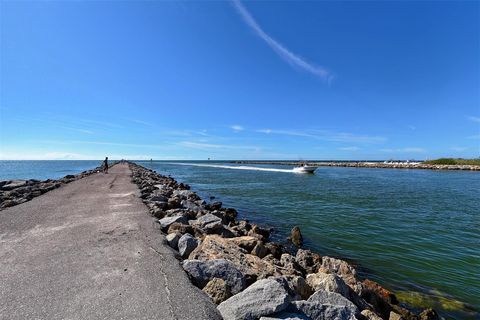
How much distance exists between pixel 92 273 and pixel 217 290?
91.3 inches

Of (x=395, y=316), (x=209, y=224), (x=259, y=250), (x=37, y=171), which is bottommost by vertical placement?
(x=395, y=316)

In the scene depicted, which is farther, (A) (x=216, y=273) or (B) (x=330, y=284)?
(B) (x=330, y=284)

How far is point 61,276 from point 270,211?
11.8m

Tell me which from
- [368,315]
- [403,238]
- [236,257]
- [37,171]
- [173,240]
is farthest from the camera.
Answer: [37,171]

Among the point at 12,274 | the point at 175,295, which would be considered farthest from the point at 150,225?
the point at 175,295

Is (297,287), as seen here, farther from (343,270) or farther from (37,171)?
(37,171)

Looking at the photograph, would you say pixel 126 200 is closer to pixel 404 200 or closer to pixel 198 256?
pixel 198 256

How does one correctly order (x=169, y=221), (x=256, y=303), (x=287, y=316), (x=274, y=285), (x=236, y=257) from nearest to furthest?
1. (x=287, y=316)
2. (x=256, y=303)
3. (x=274, y=285)
4. (x=236, y=257)
5. (x=169, y=221)

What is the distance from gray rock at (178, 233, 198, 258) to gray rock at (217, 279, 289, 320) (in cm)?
229

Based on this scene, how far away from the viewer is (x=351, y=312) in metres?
3.98

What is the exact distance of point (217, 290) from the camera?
14.1ft

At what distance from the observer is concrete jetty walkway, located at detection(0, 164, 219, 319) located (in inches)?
149

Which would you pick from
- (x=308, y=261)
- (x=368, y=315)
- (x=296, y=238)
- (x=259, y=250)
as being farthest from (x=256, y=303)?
(x=296, y=238)

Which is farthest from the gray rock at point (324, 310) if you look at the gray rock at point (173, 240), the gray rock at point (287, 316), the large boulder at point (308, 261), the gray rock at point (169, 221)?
the gray rock at point (169, 221)
